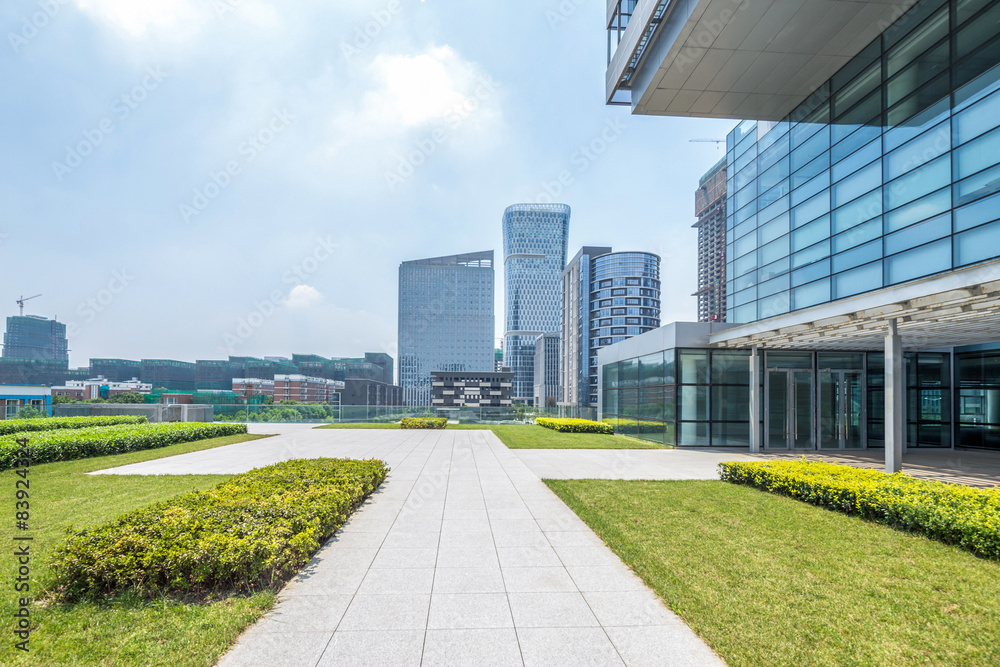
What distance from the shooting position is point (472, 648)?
3.89 metres

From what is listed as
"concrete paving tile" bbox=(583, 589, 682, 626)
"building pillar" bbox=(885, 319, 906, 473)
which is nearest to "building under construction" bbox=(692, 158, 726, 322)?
"building pillar" bbox=(885, 319, 906, 473)

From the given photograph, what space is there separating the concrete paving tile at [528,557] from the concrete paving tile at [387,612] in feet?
4.47

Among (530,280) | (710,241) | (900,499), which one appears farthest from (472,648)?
(530,280)

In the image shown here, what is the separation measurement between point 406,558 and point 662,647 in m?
3.20

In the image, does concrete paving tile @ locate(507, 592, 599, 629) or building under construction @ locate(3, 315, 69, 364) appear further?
building under construction @ locate(3, 315, 69, 364)

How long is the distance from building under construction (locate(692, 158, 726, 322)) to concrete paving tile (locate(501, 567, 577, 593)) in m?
137

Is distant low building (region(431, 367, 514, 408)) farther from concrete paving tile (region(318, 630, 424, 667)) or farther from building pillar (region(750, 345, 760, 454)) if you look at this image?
concrete paving tile (region(318, 630, 424, 667))

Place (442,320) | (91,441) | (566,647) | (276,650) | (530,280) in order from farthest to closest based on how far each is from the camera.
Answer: (530,280), (442,320), (91,441), (566,647), (276,650)

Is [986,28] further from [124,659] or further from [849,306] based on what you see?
[124,659]

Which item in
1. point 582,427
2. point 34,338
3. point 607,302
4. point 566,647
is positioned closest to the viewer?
point 566,647

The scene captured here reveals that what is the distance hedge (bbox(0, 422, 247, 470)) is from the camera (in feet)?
40.9

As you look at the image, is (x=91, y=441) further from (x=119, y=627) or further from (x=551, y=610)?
(x=551, y=610)

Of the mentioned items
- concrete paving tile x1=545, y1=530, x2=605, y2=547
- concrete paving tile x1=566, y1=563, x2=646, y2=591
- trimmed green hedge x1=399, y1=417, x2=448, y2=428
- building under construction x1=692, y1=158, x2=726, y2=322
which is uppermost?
building under construction x1=692, y1=158, x2=726, y2=322

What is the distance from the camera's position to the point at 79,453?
14.3 metres
